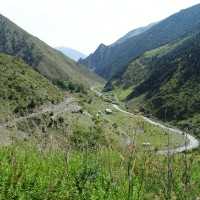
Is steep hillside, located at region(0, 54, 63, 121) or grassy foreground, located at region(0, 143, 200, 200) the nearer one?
grassy foreground, located at region(0, 143, 200, 200)

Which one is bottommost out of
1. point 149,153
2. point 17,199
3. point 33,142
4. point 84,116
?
point 17,199

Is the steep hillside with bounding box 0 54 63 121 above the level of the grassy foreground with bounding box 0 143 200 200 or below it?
above

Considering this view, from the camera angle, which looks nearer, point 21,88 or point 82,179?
point 82,179

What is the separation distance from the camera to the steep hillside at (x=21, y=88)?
13064 centimetres

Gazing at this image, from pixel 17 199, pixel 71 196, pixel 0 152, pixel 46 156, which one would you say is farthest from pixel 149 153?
pixel 0 152

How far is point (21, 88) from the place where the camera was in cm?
14138

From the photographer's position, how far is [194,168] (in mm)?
26203

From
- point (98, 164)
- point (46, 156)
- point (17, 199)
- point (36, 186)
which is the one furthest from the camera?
point (46, 156)

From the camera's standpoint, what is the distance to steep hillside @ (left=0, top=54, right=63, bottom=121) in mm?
130637

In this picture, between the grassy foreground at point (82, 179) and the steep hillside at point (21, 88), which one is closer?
the grassy foreground at point (82, 179)

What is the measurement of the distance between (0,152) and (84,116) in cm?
11035

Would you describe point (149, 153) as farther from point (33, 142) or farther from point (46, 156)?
point (33, 142)

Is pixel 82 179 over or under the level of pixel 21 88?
under

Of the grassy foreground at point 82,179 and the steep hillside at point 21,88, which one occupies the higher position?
the steep hillside at point 21,88
